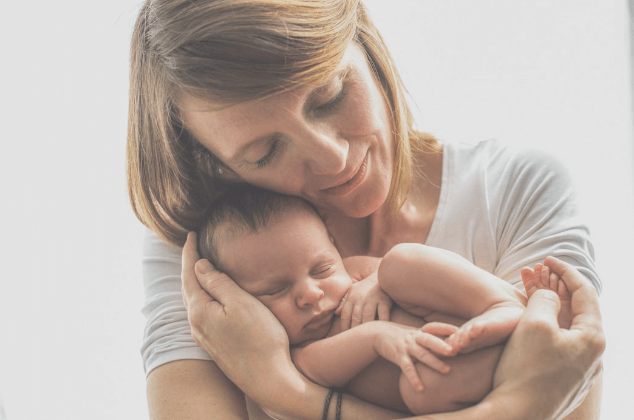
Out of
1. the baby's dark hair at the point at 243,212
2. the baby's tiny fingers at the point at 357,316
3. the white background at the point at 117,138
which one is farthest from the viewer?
the white background at the point at 117,138

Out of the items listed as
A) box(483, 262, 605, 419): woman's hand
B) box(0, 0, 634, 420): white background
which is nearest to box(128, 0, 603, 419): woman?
box(483, 262, 605, 419): woman's hand

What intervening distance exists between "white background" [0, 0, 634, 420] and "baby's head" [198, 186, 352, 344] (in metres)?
0.89

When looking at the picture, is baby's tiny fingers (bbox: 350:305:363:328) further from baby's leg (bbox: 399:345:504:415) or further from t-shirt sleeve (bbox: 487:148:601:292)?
t-shirt sleeve (bbox: 487:148:601:292)

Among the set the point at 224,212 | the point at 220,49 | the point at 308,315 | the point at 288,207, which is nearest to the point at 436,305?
the point at 308,315

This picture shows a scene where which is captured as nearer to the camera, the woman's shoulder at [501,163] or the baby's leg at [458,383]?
the baby's leg at [458,383]

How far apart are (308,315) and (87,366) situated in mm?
1330

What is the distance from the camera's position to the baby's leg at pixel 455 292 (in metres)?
1.08

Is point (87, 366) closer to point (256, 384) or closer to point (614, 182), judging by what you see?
point (256, 384)

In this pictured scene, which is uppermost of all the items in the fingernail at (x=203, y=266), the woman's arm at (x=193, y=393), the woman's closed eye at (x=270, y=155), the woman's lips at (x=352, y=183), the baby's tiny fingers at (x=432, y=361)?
the woman's closed eye at (x=270, y=155)

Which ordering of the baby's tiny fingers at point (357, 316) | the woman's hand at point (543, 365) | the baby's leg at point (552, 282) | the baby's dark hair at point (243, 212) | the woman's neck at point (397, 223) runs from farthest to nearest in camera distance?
the woman's neck at point (397, 223)
the baby's dark hair at point (243, 212)
the baby's tiny fingers at point (357, 316)
the baby's leg at point (552, 282)
the woman's hand at point (543, 365)

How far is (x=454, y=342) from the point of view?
1.07 metres

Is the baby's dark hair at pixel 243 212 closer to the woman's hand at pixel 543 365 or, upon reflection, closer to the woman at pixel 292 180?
the woman at pixel 292 180

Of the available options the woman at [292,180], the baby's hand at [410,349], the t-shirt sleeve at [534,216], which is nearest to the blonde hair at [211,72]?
the woman at [292,180]

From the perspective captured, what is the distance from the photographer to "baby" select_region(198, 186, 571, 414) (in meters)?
1.09
